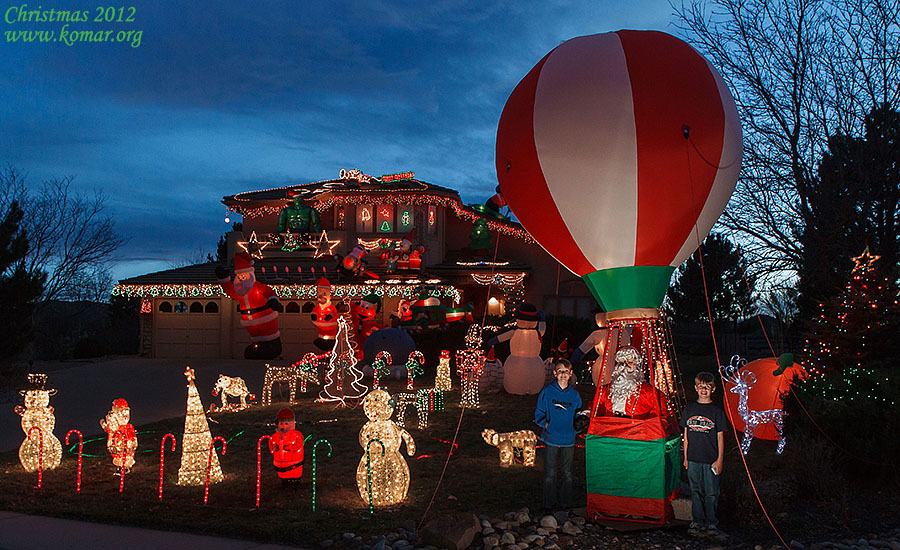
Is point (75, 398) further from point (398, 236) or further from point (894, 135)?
point (894, 135)

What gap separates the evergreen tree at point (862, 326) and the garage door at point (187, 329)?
18271 mm

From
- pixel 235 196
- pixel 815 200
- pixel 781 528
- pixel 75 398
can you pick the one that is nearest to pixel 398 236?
pixel 235 196

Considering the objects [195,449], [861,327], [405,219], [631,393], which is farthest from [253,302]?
[861,327]

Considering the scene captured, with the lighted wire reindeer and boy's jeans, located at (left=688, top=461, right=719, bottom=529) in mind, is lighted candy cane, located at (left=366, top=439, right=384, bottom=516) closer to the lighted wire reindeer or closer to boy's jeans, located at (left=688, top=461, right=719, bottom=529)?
boy's jeans, located at (left=688, top=461, right=719, bottom=529)

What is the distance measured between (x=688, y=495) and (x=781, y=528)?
0.92 m

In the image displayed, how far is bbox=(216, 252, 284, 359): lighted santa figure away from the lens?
571 inches

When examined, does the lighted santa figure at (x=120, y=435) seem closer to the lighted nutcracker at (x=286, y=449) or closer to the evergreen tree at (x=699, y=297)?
the lighted nutcracker at (x=286, y=449)

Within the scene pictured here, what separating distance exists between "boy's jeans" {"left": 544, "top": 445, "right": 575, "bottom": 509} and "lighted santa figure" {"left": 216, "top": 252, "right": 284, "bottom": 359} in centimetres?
970

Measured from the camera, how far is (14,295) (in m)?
16.2

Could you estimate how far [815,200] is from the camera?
1399 cm

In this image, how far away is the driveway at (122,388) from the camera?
37.3 feet

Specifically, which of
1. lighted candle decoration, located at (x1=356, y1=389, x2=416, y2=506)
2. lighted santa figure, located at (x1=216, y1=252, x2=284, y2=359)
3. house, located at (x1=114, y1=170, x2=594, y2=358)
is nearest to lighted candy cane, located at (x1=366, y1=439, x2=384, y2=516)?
lighted candle decoration, located at (x1=356, y1=389, x2=416, y2=506)

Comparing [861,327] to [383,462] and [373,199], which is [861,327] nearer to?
[383,462]

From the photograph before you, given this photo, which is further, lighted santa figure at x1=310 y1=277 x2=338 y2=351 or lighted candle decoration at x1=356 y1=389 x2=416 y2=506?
lighted santa figure at x1=310 y1=277 x2=338 y2=351
